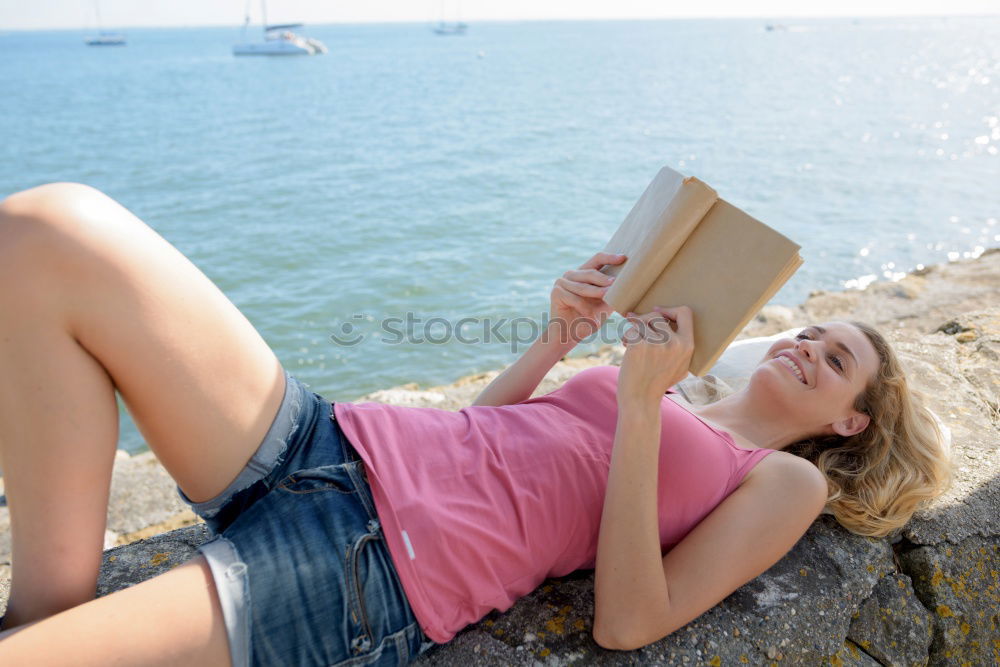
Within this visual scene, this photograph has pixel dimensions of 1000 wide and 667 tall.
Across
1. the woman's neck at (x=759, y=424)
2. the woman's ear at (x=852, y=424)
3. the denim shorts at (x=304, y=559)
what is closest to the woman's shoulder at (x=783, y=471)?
the woman's neck at (x=759, y=424)

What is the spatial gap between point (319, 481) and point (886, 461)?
1.53m

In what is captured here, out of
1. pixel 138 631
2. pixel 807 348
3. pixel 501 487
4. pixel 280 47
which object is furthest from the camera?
pixel 280 47

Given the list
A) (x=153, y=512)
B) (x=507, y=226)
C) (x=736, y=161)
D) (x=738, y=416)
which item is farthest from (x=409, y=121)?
(x=738, y=416)

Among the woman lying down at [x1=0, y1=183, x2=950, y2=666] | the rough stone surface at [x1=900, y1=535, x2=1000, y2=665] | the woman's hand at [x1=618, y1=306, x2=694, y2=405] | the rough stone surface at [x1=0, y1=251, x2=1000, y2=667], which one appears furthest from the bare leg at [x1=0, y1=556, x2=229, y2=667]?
the rough stone surface at [x1=900, y1=535, x2=1000, y2=665]

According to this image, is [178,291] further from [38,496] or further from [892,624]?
[892,624]

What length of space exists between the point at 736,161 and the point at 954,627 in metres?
14.9

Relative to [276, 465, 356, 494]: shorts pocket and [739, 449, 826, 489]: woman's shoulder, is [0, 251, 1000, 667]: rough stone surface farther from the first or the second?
[276, 465, 356, 494]: shorts pocket

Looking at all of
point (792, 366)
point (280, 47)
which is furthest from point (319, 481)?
point (280, 47)

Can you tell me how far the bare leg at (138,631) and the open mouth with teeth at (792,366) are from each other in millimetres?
1632

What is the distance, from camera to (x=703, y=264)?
5.30 ft

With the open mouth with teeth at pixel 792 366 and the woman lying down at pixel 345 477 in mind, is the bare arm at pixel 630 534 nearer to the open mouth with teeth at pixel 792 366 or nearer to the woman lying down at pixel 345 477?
the woman lying down at pixel 345 477

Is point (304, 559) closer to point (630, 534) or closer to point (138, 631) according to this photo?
point (138, 631)

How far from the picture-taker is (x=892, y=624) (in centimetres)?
194

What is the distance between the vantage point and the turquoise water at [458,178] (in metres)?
8.50
